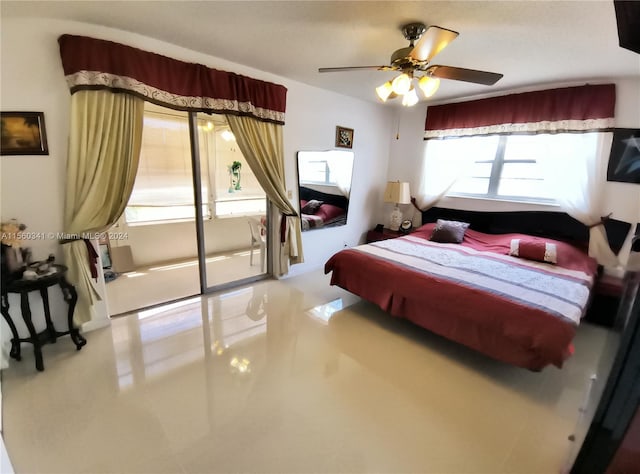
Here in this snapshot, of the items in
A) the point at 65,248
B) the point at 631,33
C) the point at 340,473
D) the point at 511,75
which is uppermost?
the point at 511,75

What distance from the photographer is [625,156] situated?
2.75 meters

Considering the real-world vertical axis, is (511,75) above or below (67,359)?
above

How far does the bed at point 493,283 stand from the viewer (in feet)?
6.02

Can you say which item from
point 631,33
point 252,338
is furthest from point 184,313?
point 631,33

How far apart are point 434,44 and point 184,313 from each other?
9.69 feet

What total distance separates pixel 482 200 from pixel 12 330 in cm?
473

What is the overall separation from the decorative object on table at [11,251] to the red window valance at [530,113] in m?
4.42

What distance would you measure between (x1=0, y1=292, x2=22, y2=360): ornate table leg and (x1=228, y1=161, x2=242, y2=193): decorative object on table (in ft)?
9.37

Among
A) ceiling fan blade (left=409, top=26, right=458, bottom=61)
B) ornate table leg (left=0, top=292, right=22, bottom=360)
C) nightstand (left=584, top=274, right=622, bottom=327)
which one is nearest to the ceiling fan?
ceiling fan blade (left=409, top=26, right=458, bottom=61)

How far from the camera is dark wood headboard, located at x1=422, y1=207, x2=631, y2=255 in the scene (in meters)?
2.88

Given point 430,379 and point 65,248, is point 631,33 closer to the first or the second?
point 430,379

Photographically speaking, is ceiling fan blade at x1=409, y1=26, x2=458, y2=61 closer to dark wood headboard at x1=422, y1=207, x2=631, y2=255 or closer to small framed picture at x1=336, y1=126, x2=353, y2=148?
small framed picture at x1=336, y1=126, x2=353, y2=148

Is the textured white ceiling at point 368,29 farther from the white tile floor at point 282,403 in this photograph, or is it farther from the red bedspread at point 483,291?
the white tile floor at point 282,403

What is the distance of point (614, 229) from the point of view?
2879 mm
